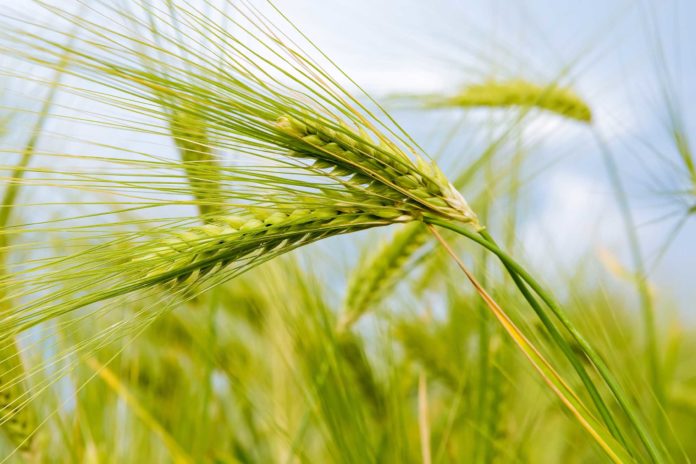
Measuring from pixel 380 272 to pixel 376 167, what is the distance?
1.61ft

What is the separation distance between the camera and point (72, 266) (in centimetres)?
70

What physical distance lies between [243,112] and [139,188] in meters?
0.12

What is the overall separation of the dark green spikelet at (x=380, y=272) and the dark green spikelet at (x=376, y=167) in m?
0.35

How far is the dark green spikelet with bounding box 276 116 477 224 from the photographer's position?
2.27 ft

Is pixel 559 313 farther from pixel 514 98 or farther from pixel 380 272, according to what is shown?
pixel 514 98

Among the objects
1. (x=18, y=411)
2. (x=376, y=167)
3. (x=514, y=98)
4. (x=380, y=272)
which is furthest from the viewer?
(x=514, y=98)

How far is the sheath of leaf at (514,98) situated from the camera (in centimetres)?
150

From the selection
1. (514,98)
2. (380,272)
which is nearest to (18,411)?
(380,272)

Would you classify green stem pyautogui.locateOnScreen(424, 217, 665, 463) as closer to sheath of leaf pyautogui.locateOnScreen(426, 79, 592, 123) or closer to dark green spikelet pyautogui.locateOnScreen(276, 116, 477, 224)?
dark green spikelet pyautogui.locateOnScreen(276, 116, 477, 224)

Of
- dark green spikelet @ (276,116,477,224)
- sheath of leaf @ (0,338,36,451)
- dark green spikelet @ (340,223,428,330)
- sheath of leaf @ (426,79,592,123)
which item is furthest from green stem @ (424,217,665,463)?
sheath of leaf @ (426,79,592,123)

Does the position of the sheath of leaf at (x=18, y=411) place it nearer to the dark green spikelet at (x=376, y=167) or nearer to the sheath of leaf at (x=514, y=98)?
the dark green spikelet at (x=376, y=167)

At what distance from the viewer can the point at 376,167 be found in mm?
717

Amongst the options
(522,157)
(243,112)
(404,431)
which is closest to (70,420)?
(404,431)

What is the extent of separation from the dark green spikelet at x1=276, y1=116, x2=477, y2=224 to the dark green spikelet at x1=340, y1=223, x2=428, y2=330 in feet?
1.13
